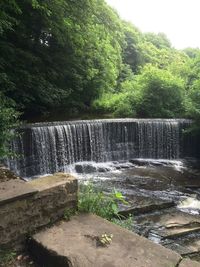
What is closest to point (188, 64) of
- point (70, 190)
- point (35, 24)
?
point (35, 24)

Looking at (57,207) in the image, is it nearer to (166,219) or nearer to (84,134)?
(166,219)

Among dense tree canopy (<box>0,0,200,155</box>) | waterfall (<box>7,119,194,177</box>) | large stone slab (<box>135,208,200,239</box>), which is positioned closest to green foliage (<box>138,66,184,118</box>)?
dense tree canopy (<box>0,0,200,155</box>)

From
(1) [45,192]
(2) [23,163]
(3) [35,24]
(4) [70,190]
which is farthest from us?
(3) [35,24]

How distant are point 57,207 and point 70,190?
22 centimetres

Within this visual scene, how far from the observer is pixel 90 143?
11391 mm

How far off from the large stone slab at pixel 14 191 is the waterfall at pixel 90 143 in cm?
592

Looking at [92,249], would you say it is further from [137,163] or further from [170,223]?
[137,163]

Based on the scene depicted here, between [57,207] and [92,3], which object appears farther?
[92,3]

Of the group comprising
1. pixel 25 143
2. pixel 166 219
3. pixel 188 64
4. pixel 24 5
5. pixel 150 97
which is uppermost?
pixel 24 5

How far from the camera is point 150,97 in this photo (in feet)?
50.2

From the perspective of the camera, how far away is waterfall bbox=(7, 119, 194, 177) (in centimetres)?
972

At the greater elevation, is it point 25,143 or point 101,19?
point 101,19

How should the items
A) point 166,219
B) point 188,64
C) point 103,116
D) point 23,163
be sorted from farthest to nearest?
point 188,64 → point 103,116 → point 23,163 → point 166,219

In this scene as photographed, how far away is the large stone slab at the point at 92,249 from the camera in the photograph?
2449 mm
